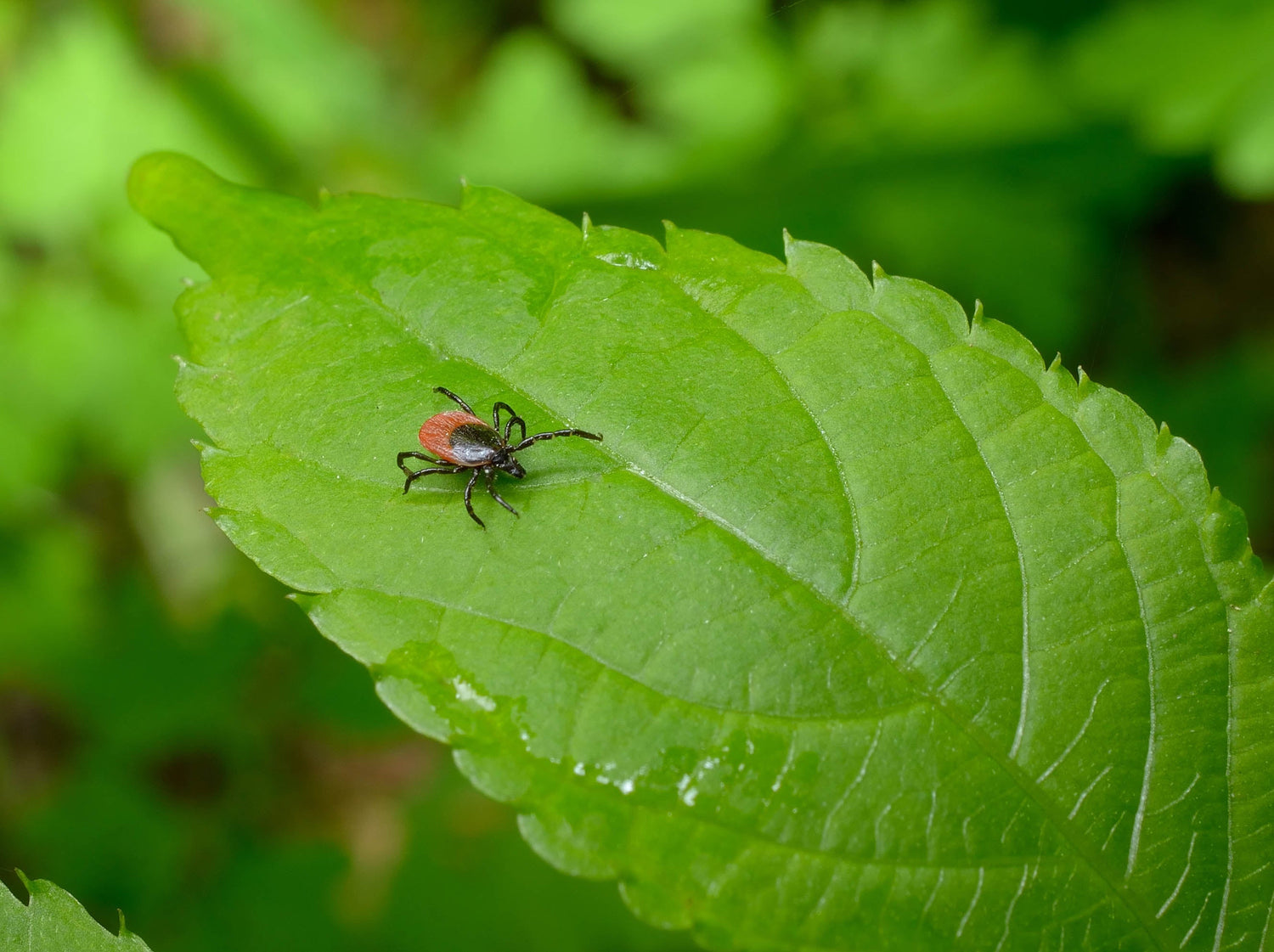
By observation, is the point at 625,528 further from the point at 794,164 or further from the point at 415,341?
the point at 794,164

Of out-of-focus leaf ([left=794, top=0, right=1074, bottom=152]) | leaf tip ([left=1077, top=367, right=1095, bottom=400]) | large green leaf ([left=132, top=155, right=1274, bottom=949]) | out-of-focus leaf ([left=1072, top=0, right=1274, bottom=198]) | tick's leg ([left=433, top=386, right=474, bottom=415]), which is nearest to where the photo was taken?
large green leaf ([left=132, top=155, right=1274, bottom=949])

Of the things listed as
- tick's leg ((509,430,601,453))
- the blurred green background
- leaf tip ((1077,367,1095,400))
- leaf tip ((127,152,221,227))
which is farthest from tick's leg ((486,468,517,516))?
the blurred green background

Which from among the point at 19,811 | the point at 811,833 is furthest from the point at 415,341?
the point at 19,811

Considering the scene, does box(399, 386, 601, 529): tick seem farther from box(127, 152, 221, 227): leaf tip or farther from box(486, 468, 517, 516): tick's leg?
box(127, 152, 221, 227): leaf tip

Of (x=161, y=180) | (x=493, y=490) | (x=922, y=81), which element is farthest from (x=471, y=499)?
(x=922, y=81)

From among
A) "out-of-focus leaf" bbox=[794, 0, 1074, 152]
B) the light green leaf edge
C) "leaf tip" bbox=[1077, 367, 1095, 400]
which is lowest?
the light green leaf edge

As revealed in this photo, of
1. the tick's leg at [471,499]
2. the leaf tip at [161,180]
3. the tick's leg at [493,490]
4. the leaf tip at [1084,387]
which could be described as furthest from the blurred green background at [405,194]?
the leaf tip at [1084,387]
